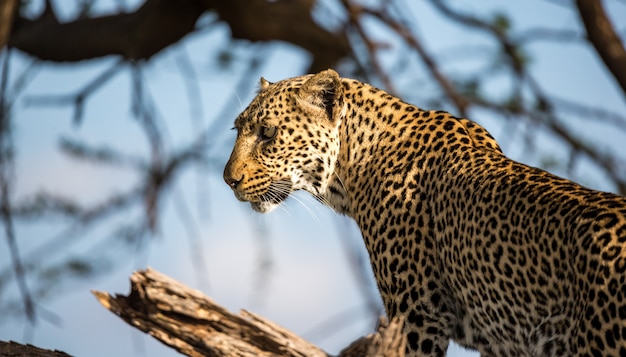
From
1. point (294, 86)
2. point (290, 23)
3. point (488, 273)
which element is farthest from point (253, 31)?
point (488, 273)

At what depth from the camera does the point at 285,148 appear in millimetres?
5539

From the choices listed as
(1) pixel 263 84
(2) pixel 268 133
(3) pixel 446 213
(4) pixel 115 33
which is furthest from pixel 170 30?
(3) pixel 446 213

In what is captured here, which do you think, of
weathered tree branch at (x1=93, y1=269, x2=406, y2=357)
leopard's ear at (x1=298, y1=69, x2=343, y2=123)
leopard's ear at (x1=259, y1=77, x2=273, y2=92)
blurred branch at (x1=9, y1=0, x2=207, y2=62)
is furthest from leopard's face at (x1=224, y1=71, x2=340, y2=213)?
blurred branch at (x1=9, y1=0, x2=207, y2=62)

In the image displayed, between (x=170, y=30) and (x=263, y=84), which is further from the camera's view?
(x=170, y=30)

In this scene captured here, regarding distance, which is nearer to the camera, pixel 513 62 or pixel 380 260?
pixel 380 260

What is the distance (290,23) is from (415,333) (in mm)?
4489

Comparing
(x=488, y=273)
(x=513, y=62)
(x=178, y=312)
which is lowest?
(x=178, y=312)

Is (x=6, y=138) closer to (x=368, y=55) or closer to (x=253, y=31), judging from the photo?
(x=253, y=31)

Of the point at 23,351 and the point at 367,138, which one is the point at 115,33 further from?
the point at 367,138

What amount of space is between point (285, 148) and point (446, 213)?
0.96 metres

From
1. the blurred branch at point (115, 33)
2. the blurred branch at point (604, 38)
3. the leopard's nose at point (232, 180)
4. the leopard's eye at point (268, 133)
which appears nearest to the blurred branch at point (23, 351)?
the leopard's nose at point (232, 180)

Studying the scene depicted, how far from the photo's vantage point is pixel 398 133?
5543mm

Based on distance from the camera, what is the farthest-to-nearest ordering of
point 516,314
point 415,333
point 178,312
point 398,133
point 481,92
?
point 481,92
point 178,312
point 398,133
point 415,333
point 516,314

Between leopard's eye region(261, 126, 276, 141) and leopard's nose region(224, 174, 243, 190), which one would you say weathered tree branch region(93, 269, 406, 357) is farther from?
leopard's eye region(261, 126, 276, 141)
